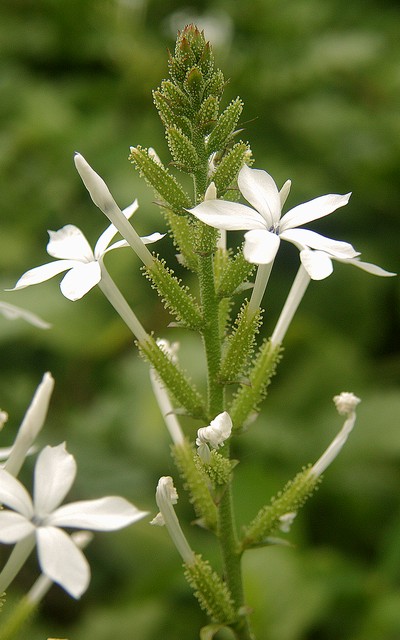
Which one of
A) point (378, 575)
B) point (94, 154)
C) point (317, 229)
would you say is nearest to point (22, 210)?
point (94, 154)

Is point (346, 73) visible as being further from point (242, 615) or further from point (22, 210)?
point (242, 615)

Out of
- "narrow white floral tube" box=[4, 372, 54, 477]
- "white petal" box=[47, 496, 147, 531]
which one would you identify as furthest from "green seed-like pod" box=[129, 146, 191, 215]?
"white petal" box=[47, 496, 147, 531]

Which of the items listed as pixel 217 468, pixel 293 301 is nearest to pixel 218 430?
pixel 217 468

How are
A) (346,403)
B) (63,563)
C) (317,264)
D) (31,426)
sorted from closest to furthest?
(63,563), (317,264), (31,426), (346,403)

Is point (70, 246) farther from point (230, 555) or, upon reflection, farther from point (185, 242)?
point (230, 555)

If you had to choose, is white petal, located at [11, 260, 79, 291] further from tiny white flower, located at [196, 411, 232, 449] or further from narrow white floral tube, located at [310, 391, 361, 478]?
narrow white floral tube, located at [310, 391, 361, 478]

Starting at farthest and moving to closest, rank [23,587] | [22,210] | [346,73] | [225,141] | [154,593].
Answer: [346,73]
[22,210]
[23,587]
[154,593]
[225,141]
